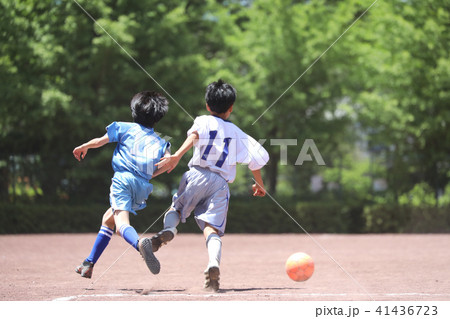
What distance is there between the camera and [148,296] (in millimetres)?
5570

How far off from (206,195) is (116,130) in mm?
1076

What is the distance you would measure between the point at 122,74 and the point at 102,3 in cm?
188

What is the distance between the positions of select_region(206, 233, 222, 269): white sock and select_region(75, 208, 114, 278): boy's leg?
41.3 inches

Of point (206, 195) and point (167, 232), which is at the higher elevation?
point (206, 195)

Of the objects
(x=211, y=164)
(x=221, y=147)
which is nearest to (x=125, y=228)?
(x=211, y=164)

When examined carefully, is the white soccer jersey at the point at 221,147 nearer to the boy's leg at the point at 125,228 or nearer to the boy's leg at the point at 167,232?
the boy's leg at the point at 167,232

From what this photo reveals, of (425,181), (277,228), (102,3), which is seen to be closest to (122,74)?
(102,3)

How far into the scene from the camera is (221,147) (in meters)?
6.04

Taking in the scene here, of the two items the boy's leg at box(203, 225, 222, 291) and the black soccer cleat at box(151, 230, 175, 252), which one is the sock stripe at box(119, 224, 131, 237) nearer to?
the black soccer cleat at box(151, 230, 175, 252)

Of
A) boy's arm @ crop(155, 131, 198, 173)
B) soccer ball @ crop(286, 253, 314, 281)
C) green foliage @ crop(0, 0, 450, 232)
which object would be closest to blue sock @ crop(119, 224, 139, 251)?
boy's arm @ crop(155, 131, 198, 173)

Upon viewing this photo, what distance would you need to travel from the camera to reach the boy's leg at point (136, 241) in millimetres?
5535

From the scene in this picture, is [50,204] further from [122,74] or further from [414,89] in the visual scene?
[414,89]

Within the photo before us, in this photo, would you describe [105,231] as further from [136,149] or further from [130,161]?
[136,149]

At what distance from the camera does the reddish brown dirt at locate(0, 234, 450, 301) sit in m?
5.75
